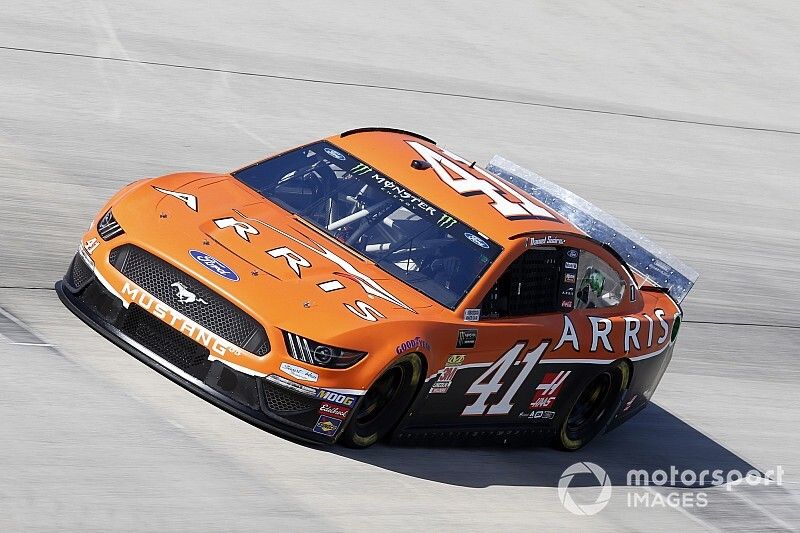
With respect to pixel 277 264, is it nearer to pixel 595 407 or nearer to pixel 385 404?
pixel 385 404

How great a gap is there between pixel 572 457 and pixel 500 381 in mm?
1172

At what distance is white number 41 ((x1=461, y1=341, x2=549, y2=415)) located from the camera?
729cm

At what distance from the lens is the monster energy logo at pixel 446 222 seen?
7.55m

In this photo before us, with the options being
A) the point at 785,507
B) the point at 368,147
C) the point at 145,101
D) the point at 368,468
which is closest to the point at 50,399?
the point at 368,468

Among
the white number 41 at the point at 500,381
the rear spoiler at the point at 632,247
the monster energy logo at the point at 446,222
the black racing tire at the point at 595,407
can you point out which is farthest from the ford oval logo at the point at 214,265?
the rear spoiler at the point at 632,247

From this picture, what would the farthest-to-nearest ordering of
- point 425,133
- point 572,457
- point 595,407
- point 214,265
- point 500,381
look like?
point 425,133 < point 595,407 < point 572,457 < point 500,381 < point 214,265

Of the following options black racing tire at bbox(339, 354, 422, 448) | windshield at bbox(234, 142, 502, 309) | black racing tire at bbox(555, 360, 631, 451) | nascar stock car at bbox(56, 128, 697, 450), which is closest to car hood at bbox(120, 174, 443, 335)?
nascar stock car at bbox(56, 128, 697, 450)

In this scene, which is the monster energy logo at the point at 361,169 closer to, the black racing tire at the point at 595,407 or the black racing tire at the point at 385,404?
the black racing tire at the point at 385,404

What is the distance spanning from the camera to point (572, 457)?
8273mm

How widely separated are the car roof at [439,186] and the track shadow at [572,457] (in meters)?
1.31

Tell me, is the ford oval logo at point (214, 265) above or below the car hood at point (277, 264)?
above

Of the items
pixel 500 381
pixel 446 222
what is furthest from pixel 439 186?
pixel 500 381

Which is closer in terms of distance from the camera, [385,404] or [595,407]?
[385,404]

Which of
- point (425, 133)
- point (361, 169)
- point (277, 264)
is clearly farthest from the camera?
point (425, 133)
